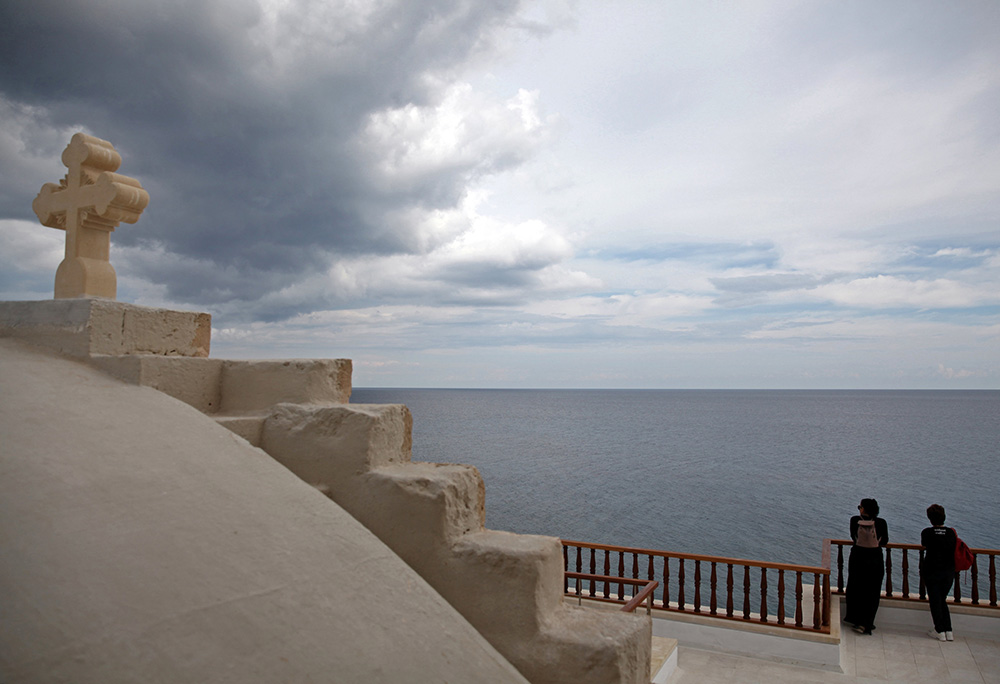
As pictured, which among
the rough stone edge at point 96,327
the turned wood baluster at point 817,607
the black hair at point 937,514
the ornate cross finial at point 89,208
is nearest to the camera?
the rough stone edge at point 96,327

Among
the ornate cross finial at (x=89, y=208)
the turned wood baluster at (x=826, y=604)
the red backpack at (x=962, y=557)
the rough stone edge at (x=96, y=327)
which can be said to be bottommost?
the turned wood baluster at (x=826, y=604)

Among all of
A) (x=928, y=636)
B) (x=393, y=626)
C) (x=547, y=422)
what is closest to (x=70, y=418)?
(x=393, y=626)

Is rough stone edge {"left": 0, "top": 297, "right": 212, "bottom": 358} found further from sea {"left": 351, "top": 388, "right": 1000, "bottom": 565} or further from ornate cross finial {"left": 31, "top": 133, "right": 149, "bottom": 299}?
sea {"left": 351, "top": 388, "right": 1000, "bottom": 565}

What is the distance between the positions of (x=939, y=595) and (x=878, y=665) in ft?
4.12

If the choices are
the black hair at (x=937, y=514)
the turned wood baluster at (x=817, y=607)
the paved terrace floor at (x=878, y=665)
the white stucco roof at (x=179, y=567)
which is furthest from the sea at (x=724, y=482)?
the white stucco roof at (x=179, y=567)

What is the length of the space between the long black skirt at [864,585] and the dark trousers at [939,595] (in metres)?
0.52

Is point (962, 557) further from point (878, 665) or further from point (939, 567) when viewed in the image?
point (878, 665)

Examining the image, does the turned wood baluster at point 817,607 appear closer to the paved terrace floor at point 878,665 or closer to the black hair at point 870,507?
the paved terrace floor at point 878,665

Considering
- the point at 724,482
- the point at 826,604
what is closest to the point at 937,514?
the point at 826,604

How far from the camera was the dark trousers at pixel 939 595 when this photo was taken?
24.9ft

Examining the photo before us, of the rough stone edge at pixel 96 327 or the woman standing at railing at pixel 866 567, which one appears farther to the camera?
the woman standing at railing at pixel 866 567

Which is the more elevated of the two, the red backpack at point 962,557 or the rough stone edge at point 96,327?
the rough stone edge at point 96,327

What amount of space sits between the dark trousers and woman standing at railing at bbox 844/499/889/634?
0.52 m

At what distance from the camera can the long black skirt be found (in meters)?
7.90
